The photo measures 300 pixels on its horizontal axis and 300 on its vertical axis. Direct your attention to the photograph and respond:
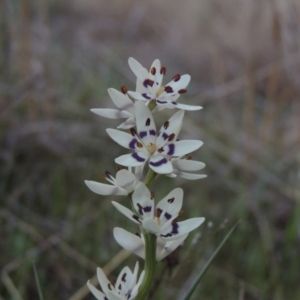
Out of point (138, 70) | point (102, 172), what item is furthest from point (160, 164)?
point (102, 172)

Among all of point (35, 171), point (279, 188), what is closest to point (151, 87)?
point (35, 171)

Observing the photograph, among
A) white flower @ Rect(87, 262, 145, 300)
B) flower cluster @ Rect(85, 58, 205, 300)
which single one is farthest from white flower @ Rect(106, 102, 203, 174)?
white flower @ Rect(87, 262, 145, 300)

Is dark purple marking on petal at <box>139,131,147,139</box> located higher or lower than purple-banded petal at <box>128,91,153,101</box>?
lower

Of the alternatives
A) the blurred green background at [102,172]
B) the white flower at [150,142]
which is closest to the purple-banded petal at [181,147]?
the white flower at [150,142]

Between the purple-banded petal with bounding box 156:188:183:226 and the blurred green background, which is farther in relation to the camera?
the blurred green background

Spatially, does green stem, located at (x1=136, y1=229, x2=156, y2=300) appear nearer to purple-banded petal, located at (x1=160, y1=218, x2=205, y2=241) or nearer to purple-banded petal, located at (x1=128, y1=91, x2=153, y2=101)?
purple-banded petal, located at (x1=160, y1=218, x2=205, y2=241)

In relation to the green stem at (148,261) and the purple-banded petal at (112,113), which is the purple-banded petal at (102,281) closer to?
the green stem at (148,261)

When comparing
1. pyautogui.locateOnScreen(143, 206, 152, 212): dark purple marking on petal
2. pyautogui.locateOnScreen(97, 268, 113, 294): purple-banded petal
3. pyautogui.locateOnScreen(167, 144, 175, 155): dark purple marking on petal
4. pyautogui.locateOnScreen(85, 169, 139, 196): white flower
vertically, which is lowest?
pyautogui.locateOnScreen(97, 268, 113, 294): purple-banded petal
